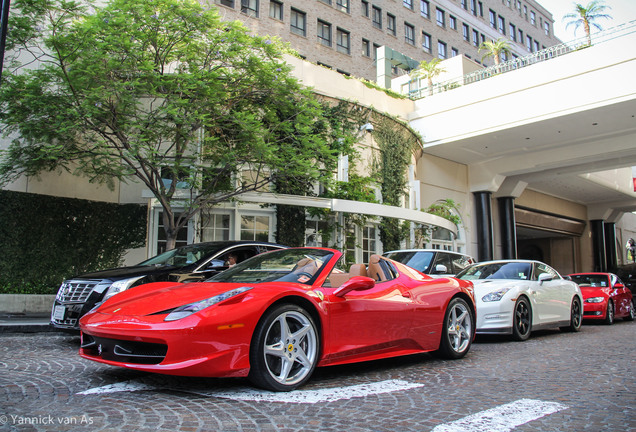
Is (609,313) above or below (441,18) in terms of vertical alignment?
below

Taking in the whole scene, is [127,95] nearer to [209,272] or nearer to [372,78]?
[209,272]

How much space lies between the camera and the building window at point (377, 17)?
3916cm

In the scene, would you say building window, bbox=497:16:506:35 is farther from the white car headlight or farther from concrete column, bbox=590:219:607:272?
the white car headlight

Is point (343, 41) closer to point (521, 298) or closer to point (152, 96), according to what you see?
point (152, 96)

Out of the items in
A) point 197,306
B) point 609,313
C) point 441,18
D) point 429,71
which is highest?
point 441,18

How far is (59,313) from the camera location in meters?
7.10

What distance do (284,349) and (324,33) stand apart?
33.8 m

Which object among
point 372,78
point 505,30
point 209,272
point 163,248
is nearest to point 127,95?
point 209,272

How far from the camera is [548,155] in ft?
91.2

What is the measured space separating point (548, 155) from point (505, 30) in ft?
102

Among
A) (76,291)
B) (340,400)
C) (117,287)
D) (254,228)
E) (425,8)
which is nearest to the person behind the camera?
(340,400)

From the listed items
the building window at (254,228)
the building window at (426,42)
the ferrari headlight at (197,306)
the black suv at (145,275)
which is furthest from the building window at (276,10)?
the ferrari headlight at (197,306)

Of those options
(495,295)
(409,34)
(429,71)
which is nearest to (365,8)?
(409,34)

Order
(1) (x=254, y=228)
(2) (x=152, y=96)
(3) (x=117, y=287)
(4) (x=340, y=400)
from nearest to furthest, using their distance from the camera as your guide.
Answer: (4) (x=340, y=400) < (3) (x=117, y=287) < (2) (x=152, y=96) < (1) (x=254, y=228)
